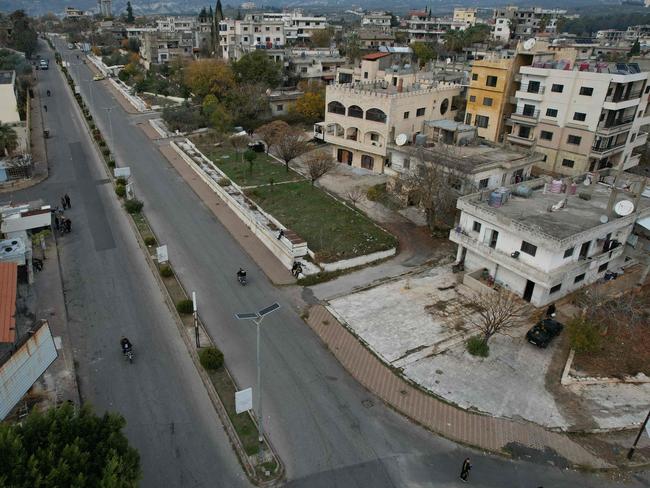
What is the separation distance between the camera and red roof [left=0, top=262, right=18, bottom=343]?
18577mm

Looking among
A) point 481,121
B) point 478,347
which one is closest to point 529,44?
point 481,121

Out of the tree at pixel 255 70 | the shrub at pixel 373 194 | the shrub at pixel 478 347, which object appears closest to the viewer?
the shrub at pixel 478 347

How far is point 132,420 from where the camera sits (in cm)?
1933

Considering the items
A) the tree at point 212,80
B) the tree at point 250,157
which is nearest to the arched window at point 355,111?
the tree at point 250,157

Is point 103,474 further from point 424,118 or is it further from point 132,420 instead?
point 424,118

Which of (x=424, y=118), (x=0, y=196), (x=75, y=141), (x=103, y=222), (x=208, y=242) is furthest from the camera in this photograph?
(x=75, y=141)

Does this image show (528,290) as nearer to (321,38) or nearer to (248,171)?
(248,171)

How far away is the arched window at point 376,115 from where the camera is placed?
45719mm

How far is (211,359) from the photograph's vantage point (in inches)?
846

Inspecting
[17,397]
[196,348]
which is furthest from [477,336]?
[17,397]

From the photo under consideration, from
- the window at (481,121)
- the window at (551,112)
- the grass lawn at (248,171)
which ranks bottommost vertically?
the grass lawn at (248,171)

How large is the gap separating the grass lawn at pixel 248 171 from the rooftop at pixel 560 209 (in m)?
21.3

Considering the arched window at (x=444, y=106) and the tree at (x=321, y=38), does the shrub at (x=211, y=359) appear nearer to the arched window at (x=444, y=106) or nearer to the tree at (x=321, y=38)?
the arched window at (x=444, y=106)

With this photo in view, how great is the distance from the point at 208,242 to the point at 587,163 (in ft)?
114
